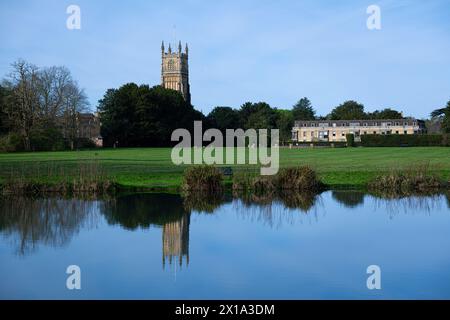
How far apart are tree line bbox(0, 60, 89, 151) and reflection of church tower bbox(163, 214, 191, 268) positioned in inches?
1657

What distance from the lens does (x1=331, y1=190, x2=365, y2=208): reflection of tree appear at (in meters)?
19.9

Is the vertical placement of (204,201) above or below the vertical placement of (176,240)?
above

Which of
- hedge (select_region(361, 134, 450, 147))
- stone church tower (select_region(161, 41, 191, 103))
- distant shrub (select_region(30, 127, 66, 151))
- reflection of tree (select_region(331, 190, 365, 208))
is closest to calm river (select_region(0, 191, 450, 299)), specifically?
reflection of tree (select_region(331, 190, 365, 208))

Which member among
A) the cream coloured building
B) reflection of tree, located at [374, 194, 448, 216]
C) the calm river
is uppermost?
the cream coloured building

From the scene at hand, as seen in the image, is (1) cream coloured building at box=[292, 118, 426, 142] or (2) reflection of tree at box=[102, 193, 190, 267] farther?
(1) cream coloured building at box=[292, 118, 426, 142]

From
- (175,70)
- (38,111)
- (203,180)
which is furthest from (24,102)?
(175,70)

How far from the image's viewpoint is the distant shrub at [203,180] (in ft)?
74.9

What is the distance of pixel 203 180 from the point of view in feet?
75.0

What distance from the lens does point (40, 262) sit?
11523 mm

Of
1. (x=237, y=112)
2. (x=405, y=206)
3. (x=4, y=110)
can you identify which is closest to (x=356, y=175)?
(x=405, y=206)

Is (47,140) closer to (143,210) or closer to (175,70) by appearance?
(143,210)

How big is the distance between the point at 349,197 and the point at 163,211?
6.93 meters

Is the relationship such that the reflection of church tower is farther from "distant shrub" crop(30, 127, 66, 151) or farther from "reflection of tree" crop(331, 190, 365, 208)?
"distant shrub" crop(30, 127, 66, 151)
